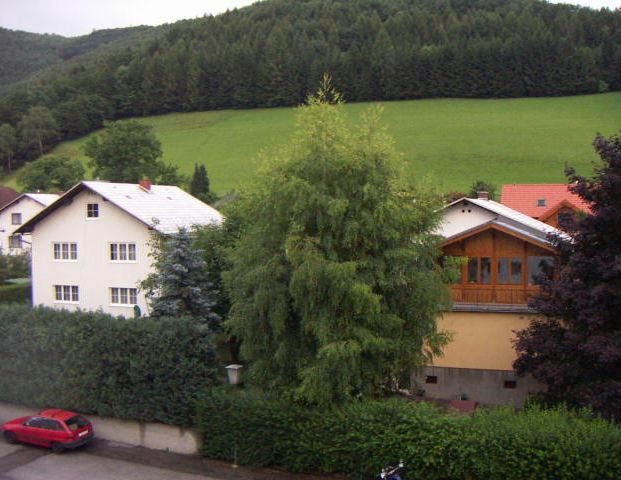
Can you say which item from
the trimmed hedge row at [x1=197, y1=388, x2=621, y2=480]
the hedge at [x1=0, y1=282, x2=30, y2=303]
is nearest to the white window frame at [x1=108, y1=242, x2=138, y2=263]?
the hedge at [x1=0, y1=282, x2=30, y2=303]

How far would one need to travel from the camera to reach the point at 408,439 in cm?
1717

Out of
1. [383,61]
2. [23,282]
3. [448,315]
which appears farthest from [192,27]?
[448,315]

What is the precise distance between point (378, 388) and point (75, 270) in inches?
898

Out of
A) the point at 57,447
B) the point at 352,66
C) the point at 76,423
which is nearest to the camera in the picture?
the point at 57,447

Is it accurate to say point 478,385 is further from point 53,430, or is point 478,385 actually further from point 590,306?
point 53,430

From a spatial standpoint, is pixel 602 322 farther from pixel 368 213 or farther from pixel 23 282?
pixel 23 282

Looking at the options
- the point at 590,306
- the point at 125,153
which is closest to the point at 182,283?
the point at 590,306

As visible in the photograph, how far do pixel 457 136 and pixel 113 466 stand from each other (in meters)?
78.1

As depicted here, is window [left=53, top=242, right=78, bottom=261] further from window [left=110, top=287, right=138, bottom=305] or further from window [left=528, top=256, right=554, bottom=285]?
Result: window [left=528, top=256, right=554, bottom=285]

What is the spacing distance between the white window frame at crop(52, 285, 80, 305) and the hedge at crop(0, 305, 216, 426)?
12184 millimetres

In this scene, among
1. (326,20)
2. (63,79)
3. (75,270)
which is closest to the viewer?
(75,270)

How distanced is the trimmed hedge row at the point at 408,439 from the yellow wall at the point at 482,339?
6.78m

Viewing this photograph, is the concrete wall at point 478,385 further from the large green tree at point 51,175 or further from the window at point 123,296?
the large green tree at point 51,175

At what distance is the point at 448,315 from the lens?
25000 millimetres
